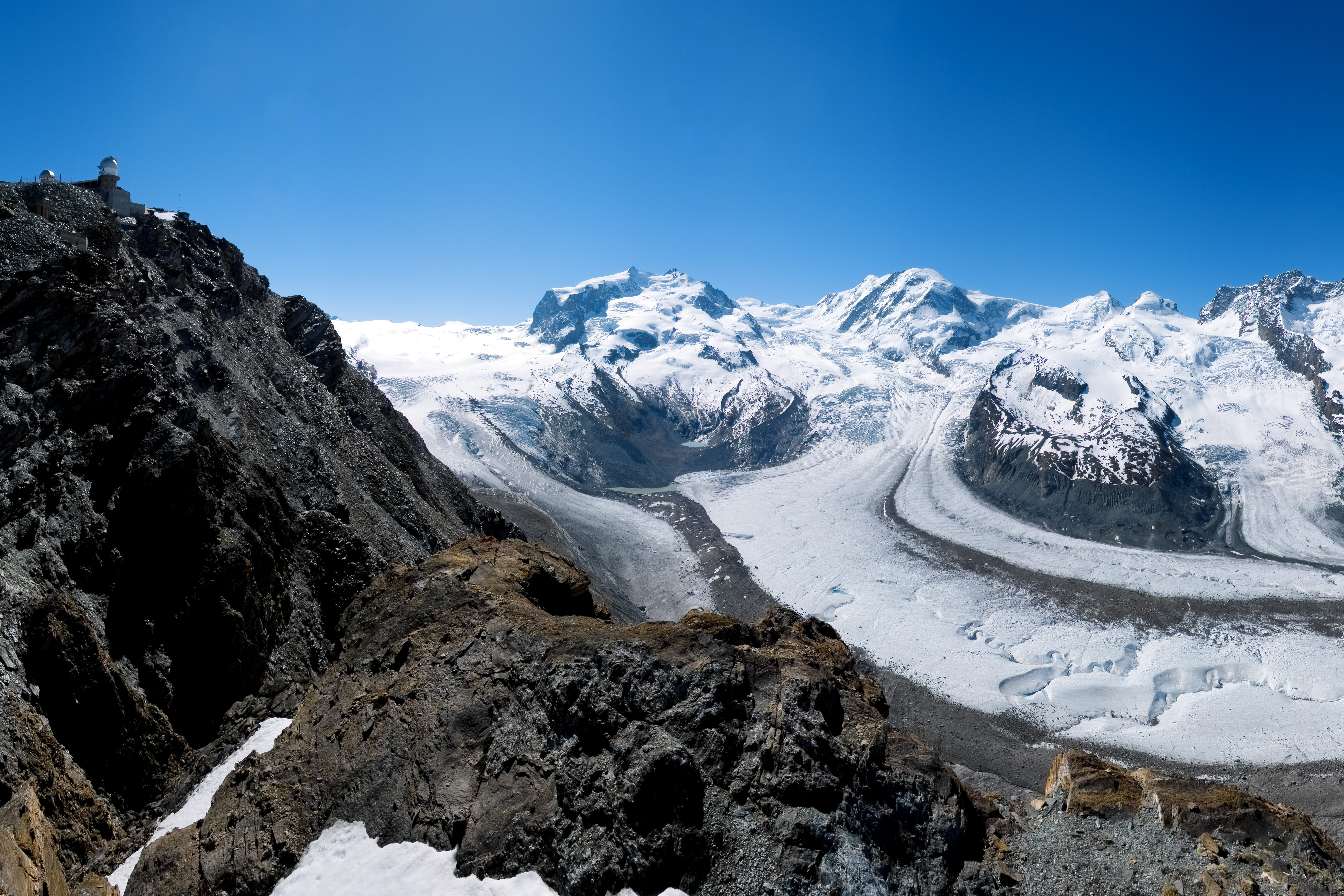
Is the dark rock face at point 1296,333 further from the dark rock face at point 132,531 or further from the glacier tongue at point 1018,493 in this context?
the dark rock face at point 132,531

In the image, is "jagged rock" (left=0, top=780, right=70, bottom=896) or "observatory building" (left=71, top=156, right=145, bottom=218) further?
"observatory building" (left=71, top=156, right=145, bottom=218)

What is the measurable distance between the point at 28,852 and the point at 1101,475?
113950 mm

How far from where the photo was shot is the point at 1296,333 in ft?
490

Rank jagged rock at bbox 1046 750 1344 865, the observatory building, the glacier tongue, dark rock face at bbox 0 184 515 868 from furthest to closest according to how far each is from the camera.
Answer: the glacier tongue, the observatory building, dark rock face at bbox 0 184 515 868, jagged rock at bbox 1046 750 1344 865

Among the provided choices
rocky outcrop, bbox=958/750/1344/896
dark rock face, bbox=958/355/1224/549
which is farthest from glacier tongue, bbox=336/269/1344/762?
rocky outcrop, bbox=958/750/1344/896

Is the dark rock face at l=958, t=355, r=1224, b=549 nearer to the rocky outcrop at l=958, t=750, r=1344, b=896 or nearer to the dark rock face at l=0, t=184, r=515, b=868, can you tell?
the rocky outcrop at l=958, t=750, r=1344, b=896

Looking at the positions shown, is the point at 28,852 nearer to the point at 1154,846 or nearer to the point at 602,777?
the point at 602,777

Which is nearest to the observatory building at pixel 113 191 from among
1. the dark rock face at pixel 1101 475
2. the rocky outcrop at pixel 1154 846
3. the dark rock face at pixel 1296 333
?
the rocky outcrop at pixel 1154 846

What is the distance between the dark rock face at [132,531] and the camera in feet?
49.6

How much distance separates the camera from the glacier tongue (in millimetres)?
50312

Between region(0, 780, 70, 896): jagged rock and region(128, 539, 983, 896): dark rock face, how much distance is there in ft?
5.40

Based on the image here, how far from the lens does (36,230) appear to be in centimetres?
2062

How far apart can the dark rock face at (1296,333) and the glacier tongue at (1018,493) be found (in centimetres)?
74

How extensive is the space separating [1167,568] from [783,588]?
3861cm
